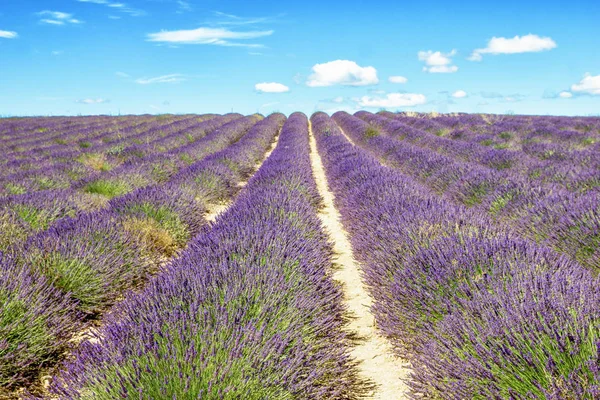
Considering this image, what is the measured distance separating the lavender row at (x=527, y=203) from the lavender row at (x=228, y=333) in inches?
84.9

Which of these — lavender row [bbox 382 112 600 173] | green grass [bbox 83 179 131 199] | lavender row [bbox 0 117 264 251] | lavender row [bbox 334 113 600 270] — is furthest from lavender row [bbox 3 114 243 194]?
lavender row [bbox 382 112 600 173]

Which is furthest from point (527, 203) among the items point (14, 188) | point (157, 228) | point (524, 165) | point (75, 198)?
point (14, 188)

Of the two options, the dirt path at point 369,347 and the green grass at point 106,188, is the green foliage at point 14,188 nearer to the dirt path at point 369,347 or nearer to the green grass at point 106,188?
the green grass at point 106,188

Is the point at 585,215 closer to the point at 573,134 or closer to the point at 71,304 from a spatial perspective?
the point at 71,304

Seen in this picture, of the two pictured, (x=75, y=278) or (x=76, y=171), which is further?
(x=76, y=171)

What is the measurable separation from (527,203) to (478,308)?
3.20 m

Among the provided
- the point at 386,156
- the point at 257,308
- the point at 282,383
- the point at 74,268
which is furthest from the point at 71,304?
the point at 386,156

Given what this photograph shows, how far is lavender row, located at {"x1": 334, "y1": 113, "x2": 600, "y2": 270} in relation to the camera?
380 centimetres

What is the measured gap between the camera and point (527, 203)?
497 cm

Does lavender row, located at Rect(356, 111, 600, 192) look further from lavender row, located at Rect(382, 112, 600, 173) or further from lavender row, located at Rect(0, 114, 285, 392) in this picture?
lavender row, located at Rect(0, 114, 285, 392)

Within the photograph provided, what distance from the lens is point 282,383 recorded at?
1912 mm

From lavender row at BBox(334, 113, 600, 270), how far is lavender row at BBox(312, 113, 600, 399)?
881 mm

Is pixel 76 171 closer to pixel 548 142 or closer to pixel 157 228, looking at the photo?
pixel 157 228

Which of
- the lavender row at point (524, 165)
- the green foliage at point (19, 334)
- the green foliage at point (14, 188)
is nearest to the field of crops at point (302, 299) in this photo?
the green foliage at point (19, 334)
